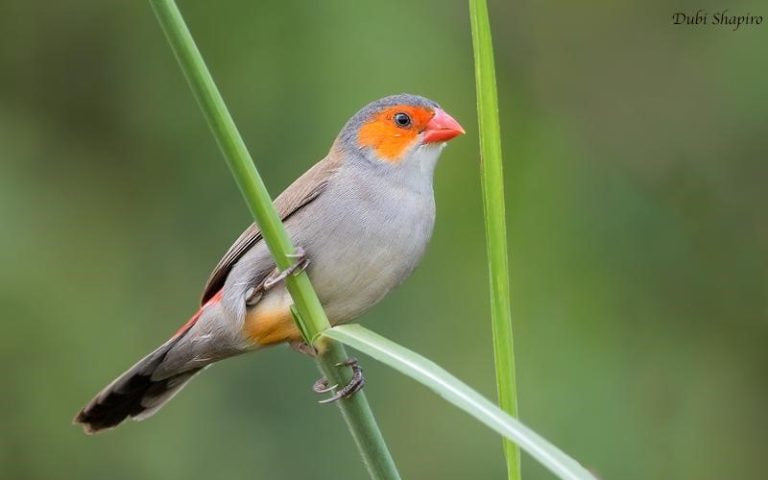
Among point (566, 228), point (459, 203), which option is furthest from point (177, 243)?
point (566, 228)

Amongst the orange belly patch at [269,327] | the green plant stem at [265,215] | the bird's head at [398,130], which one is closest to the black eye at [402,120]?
the bird's head at [398,130]

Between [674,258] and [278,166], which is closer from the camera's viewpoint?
[278,166]

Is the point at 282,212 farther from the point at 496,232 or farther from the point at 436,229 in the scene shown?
the point at 436,229

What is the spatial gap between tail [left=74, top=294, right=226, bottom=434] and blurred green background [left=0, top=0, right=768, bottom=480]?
1.38 m

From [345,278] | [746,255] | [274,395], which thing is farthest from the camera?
[746,255]

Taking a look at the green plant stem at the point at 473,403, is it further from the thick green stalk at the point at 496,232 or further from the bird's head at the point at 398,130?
the bird's head at the point at 398,130

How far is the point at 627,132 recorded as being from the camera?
540 centimetres

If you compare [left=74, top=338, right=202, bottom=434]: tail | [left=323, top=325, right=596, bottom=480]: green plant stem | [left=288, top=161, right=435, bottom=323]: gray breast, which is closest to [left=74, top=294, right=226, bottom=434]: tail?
[left=74, top=338, right=202, bottom=434]: tail

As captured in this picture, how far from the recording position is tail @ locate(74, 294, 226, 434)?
3.11 metres

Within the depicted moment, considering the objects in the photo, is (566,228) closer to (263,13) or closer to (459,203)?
(459,203)

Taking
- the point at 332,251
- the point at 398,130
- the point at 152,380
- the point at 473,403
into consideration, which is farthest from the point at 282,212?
the point at 473,403

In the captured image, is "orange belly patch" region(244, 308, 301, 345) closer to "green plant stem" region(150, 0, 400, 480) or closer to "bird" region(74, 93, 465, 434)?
"bird" region(74, 93, 465, 434)

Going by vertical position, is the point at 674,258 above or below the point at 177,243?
below

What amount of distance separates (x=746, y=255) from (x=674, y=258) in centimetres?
34
